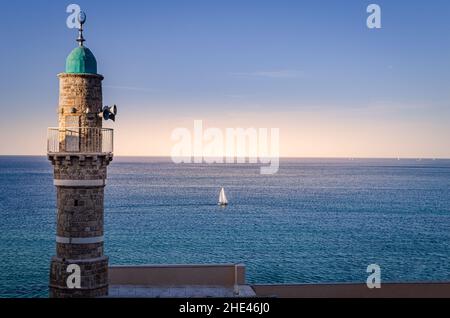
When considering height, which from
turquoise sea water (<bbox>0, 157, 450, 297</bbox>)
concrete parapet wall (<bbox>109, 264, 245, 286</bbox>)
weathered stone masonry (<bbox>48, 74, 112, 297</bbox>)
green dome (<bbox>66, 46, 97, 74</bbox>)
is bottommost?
turquoise sea water (<bbox>0, 157, 450, 297</bbox>)

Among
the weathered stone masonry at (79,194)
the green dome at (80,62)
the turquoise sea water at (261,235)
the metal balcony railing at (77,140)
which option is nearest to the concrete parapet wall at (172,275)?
the weathered stone masonry at (79,194)

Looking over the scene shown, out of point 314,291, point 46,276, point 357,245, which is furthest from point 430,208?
point 314,291

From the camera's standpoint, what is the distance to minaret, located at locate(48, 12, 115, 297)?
23.4 meters

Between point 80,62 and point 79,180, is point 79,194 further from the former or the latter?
point 80,62

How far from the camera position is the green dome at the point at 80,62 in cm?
2348

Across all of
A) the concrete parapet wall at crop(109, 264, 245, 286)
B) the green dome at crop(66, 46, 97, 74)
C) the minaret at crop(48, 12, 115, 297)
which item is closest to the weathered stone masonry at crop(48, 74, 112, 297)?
the minaret at crop(48, 12, 115, 297)

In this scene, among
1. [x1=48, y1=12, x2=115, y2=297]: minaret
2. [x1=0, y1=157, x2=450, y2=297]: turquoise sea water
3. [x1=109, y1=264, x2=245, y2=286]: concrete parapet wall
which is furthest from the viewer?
[x1=0, y1=157, x2=450, y2=297]: turquoise sea water

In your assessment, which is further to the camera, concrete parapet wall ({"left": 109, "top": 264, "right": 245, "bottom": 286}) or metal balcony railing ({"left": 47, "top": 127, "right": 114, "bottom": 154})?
concrete parapet wall ({"left": 109, "top": 264, "right": 245, "bottom": 286})

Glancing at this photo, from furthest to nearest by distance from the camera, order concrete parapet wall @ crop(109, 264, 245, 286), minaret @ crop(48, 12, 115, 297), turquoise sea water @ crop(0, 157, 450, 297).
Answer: turquoise sea water @ crop(0, 157, 450, 297) → concrete parapet wall @ crop(109, 264, 245, 286) → minaret @ crop(48, 12, 115, 297)

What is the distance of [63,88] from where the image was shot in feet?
77.6

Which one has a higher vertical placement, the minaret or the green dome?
the green dome

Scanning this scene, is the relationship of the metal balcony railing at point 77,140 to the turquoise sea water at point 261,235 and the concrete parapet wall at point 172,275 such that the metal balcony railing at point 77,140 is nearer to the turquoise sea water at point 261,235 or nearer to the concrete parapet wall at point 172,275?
the concrete parapet wall at point 172,275

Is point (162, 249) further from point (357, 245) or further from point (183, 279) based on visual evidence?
point (183, 279)

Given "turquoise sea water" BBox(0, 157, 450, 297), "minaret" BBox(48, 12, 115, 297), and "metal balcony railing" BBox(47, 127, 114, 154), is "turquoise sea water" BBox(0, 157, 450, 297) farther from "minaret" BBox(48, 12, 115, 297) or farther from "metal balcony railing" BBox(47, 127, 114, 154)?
"metal balcony railing" BBox(47, 127, 114, 154)
